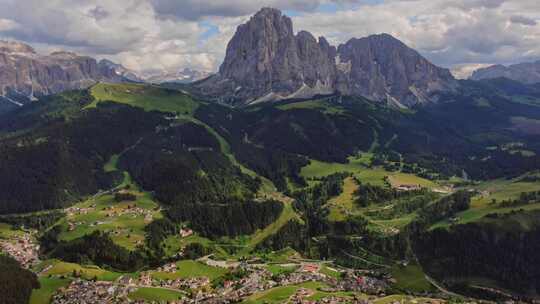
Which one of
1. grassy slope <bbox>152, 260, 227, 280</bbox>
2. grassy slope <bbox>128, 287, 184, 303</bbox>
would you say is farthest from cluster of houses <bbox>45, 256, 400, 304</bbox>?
grassy slope <bbox>152, 260, 227, 280</bbox>

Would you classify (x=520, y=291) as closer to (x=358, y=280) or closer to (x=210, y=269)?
(x=358, y=280)

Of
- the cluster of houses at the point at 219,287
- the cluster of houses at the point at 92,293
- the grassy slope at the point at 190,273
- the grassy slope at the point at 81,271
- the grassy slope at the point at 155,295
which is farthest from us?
the grassy slope at the point at 190,273

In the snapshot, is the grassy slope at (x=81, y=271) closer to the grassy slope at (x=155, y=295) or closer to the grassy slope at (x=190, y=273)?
the grassy slope at (x=155, y=295)

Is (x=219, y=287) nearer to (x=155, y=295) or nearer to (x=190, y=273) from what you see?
(x=190, y=273)

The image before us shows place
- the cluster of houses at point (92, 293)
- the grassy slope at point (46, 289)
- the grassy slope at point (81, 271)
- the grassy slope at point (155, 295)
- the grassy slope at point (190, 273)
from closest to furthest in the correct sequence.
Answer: the cluster of houses at point (92, 293) < the grassy slope at point (46, 289) < the grassy slope at point (155, 295) < the grassy slope at point (81, 271) < the grassy slope at point (190, 273)

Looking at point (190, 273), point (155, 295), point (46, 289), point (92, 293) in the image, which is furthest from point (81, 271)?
point (190, 273)

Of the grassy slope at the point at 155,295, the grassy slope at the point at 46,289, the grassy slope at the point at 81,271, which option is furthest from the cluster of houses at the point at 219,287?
the grassy slope at the point at 81,271

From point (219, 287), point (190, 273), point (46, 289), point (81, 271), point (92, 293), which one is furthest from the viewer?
point (190, 273)

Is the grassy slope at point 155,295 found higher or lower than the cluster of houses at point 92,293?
lower

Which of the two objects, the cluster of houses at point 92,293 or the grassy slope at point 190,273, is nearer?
the cluster of houses at point 92,293

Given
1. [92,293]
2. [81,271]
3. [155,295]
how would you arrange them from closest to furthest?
[92,293] < [155,295] < [81,271]

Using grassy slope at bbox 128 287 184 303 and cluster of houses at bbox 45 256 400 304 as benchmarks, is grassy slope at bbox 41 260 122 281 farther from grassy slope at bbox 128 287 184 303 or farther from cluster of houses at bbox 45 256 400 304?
grassy slope at bbox 128 287 184 303

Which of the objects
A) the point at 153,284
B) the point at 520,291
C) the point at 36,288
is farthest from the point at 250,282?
the point at 520,291
